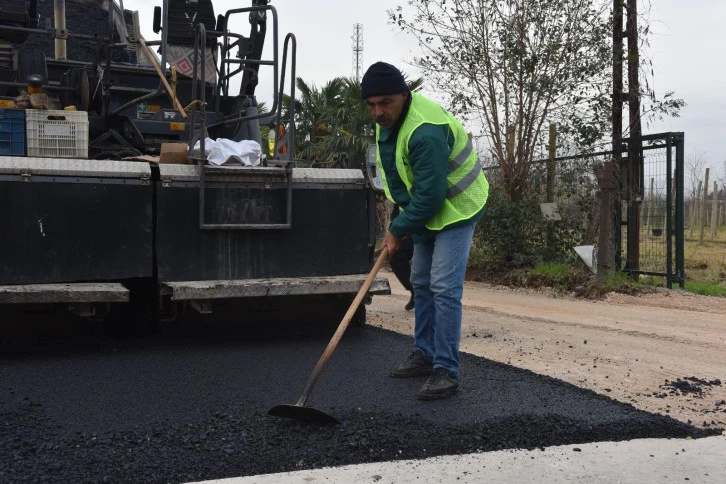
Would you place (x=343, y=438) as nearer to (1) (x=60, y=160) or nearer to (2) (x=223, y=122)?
(1) (x=60, y=160)

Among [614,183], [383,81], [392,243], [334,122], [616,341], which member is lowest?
[616,341]

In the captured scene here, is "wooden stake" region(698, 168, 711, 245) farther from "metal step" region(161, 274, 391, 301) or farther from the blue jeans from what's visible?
the blue jeans

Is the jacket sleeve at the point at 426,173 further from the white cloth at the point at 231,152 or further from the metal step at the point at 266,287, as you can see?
the white cloth at the point at 231,152

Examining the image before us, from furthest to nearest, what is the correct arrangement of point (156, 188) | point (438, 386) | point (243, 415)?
1. point (156, 188)
2. point (438, 386)
3. point (243, 415)

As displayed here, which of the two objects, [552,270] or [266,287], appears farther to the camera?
[552,270]

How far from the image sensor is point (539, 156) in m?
11.7

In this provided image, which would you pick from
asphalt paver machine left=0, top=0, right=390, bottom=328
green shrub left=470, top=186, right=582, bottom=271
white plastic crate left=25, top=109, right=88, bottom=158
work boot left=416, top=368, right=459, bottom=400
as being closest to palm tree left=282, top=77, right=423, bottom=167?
green shrub left=470, top=186, right=582, bottom=271

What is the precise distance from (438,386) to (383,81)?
1.58 m

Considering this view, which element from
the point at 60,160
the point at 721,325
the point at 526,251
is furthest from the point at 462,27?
the point at 60,160

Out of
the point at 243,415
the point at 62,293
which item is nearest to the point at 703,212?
the point at 62,293

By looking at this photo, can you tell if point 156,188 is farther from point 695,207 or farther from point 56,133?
point 695,207

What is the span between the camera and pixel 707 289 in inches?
392

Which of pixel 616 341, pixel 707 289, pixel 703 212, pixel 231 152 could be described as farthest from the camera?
pixel 703 212

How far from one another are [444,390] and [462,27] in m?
8.60
